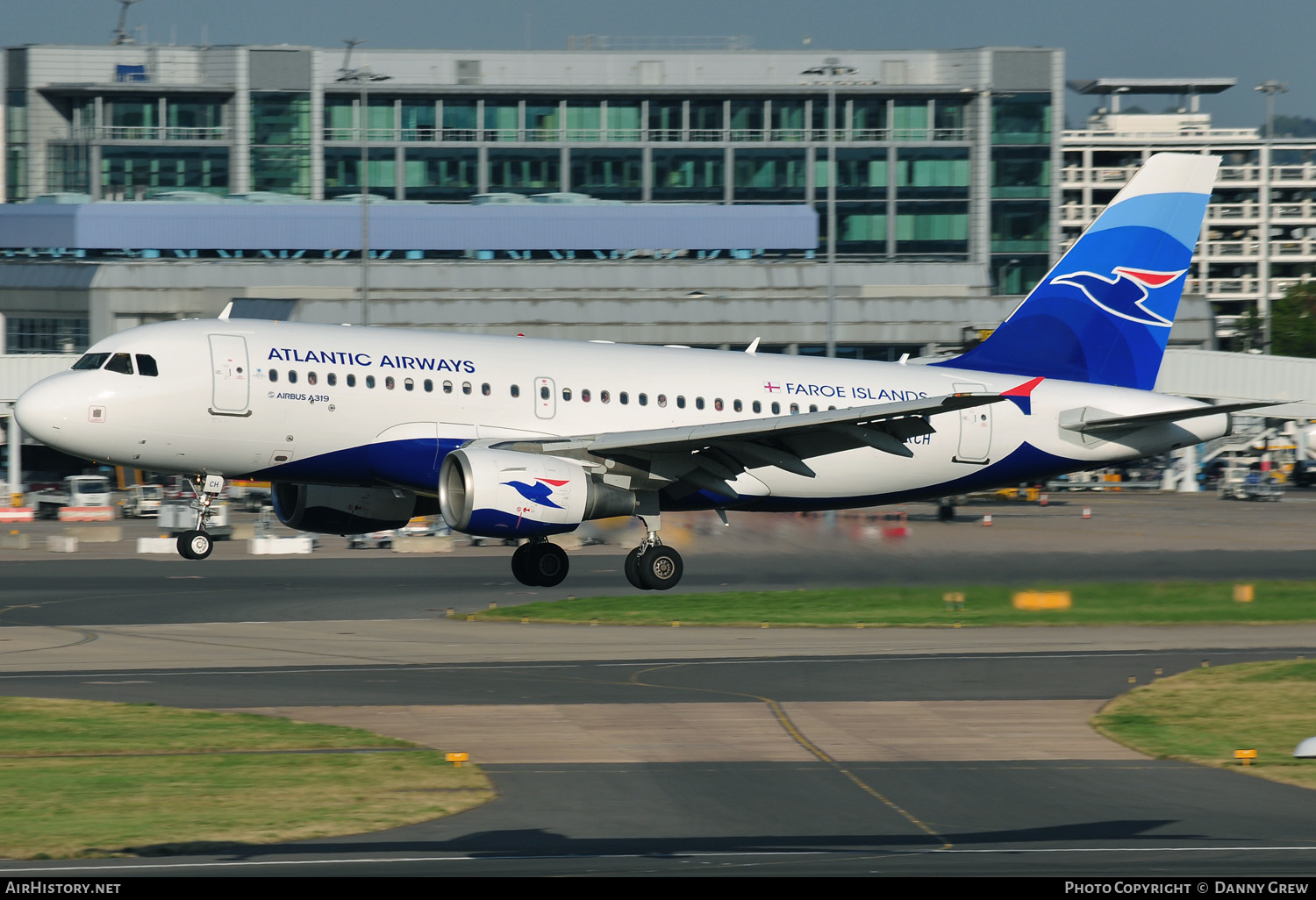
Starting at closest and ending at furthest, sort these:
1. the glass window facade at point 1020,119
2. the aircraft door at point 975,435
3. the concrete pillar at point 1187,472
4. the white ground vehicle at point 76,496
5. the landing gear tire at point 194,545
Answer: the landing gear tire at point 194,545, the aircraft door at point 975,435, the white ground vehicle at point 76,496, the concrete pillar at point 1187,472, the glass window facade at point 1020,119

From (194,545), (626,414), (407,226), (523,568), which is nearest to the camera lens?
(194,545)

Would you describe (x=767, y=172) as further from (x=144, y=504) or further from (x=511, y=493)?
(x=511, y=493)

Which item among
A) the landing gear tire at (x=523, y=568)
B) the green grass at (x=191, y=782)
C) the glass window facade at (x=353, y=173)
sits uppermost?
the glass window facade at (x=353, y=173)

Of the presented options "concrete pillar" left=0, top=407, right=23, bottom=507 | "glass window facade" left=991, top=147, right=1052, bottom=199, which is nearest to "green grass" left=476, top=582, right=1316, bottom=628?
"concrete pillar" left=0, top=407, right=23, bottom=507

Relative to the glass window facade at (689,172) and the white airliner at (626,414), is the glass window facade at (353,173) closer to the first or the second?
the glass window facade at (689,172)

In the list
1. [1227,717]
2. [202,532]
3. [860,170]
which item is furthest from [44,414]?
[860,170]

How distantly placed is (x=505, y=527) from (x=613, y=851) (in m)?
14.5

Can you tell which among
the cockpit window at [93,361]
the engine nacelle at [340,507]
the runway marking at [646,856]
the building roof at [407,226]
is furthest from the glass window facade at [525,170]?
the runway marking at [646,856]

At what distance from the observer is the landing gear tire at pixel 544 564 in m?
37.6

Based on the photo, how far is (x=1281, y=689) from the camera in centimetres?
3372

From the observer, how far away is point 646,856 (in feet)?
63.9

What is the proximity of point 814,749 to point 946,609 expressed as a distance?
777 inches

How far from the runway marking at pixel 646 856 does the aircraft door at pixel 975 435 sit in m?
20.1

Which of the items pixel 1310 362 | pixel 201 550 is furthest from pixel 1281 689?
pixel 1310 362
